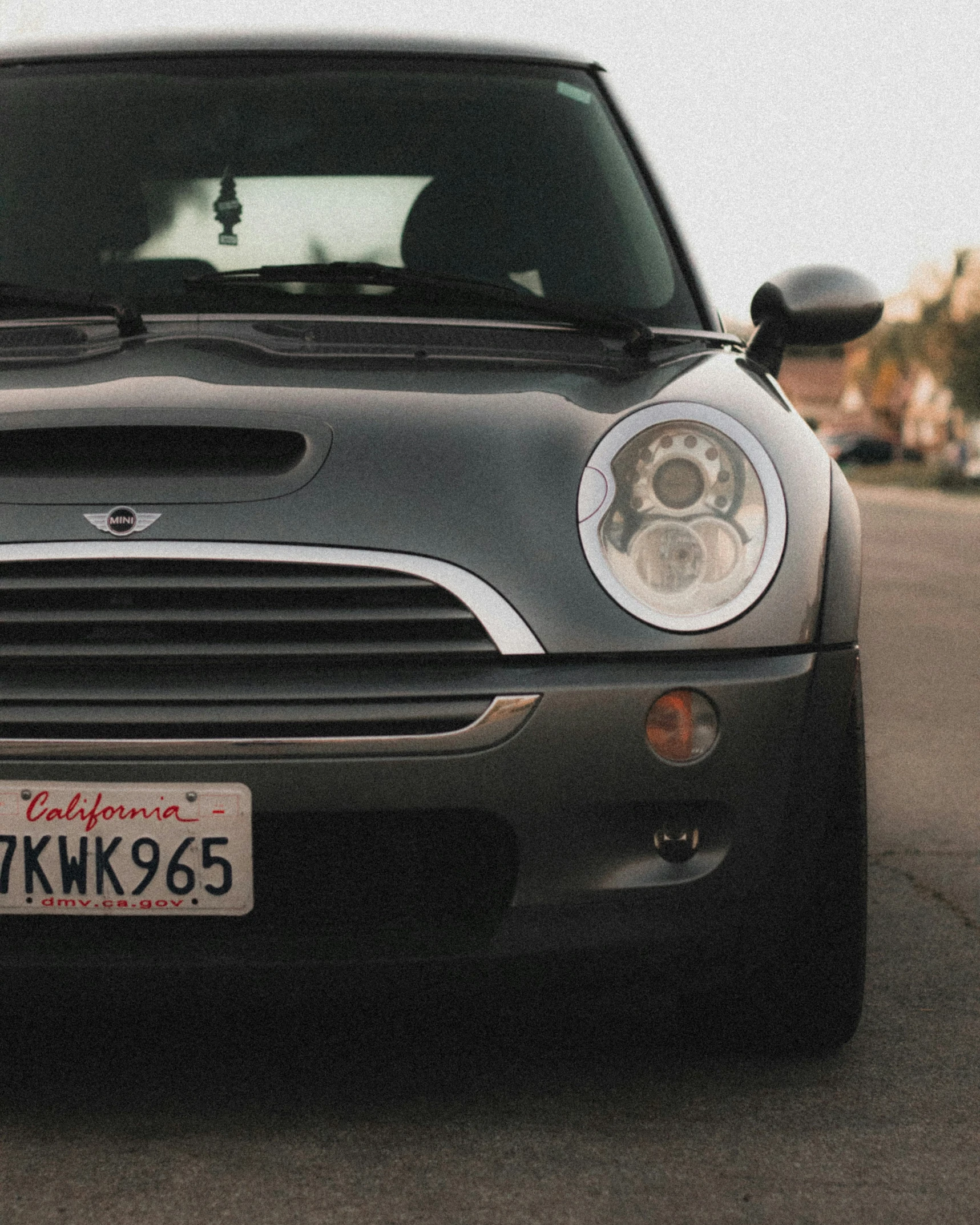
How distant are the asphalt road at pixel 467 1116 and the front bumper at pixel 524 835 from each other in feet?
0.32

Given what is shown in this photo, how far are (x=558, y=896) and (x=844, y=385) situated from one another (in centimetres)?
11307

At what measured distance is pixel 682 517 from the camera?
256 cm

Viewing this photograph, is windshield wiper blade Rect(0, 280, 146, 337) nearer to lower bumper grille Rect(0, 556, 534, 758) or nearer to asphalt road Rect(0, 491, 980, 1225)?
lower bumper grille Rect(0, 556, 534, 758)

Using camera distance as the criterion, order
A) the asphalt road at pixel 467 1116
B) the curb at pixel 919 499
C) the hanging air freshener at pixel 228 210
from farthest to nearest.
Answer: the curb at pixel 919 499
the hanging air freshener at pixel 228 210
the asphalt road at pixel 467 1116

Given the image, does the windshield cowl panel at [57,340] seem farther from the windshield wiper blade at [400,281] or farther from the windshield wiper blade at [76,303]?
the windshield wiper blade at [400,281]

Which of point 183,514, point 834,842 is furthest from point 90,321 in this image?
point 834,842

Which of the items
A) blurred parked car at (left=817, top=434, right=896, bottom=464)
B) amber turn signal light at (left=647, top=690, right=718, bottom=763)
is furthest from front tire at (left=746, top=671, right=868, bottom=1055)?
blurred parked car at (left=817, top=434, right=896, bottom=464)

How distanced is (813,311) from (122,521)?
145cm

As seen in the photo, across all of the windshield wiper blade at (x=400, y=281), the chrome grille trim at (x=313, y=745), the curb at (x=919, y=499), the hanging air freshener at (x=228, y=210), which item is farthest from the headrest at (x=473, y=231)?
the curb at (x=919, y=499)

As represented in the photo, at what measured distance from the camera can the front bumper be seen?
2.42 metres

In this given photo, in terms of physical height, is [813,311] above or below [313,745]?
above

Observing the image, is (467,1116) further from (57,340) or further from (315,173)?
(315,173)

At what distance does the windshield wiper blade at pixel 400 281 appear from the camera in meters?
3.15

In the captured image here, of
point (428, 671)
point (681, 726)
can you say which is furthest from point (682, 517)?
point (428, 671)
